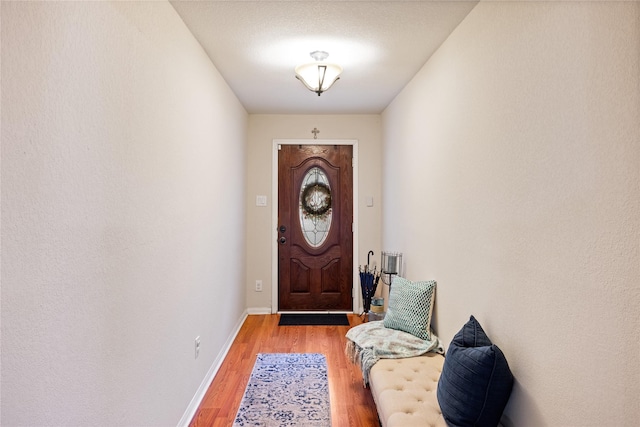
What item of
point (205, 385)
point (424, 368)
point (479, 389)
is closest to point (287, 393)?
point (205, 385)

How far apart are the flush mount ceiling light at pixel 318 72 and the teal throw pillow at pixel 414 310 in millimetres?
1615

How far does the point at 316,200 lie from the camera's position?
14.3ft

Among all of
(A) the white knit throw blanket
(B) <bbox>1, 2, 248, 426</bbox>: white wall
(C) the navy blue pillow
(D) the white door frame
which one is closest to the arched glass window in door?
(D) the white door frame

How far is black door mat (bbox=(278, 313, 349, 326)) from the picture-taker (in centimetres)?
397

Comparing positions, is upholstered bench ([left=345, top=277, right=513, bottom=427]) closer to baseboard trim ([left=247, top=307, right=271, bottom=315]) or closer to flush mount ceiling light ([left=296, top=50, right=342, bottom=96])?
flush mount ceiling light ([left=296, top=50, right=342, bottom=96])

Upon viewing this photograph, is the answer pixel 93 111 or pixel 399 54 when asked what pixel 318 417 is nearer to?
pixel 93 111

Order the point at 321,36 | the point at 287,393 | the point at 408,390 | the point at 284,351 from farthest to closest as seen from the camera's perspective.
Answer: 1. the point at 284,351
2. the point at 287,393
3. the point at 321,36
4. the point at 408,390

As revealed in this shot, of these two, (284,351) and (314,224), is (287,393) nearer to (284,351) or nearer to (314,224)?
(284,351)

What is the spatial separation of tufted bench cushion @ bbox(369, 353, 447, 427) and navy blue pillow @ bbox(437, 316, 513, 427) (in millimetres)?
120

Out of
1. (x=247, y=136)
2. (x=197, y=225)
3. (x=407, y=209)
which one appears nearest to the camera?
(x=197, y=225)

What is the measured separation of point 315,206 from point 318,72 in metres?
2.02

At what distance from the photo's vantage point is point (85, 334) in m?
1.18

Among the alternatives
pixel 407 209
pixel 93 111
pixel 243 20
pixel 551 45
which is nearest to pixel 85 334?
pixel 93 111

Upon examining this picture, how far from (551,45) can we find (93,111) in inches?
63.6
